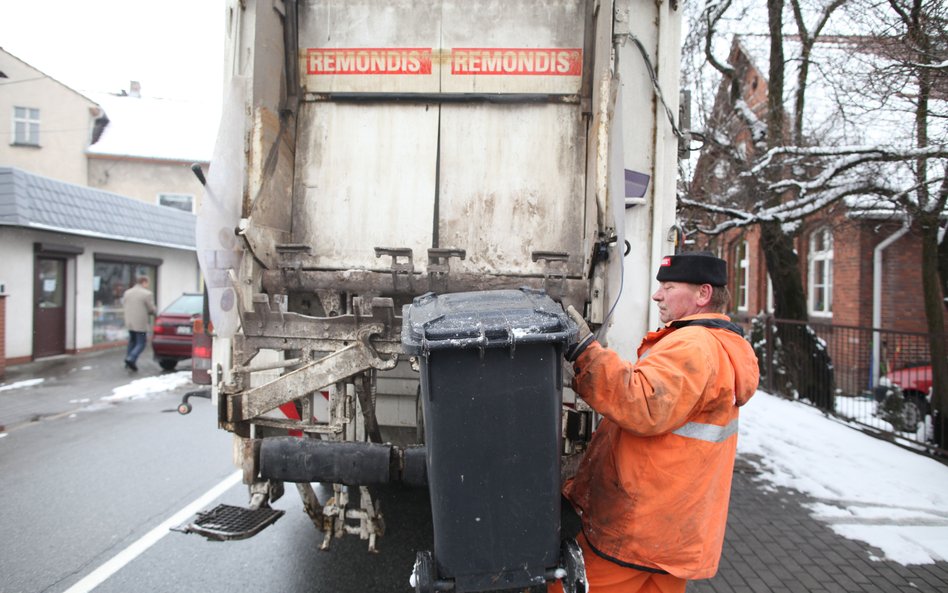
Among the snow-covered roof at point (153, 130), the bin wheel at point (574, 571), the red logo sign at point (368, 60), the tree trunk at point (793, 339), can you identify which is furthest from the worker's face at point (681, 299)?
the snow-covered roof at point (153, 130)

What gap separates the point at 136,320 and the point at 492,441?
38.8 ft

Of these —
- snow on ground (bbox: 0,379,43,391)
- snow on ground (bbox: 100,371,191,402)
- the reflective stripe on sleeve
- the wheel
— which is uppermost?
the reflective stripe on sleeve

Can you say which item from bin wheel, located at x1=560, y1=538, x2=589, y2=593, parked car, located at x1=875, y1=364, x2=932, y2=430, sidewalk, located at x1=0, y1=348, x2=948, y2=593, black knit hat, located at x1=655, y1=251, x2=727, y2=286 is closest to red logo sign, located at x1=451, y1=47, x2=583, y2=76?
black knit hat, located at x1=655, y1=251, x2=727, y2=286

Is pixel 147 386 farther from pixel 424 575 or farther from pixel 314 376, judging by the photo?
pixel 424 575

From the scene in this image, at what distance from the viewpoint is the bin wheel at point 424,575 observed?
1.98 meters

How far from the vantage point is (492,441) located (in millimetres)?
1935

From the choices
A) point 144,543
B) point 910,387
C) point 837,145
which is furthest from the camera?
point 910,387

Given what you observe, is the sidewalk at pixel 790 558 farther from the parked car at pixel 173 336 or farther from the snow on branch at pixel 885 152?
the parked car at pixel 173 336

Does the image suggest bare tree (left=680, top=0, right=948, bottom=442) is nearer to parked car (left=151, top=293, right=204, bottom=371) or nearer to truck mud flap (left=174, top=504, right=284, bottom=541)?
truck mud flap (left=174, top=504, right=284, bottom=541)

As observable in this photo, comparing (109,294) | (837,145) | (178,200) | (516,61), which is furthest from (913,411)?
(178,200)

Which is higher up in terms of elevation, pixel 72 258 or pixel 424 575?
pixel 72 258

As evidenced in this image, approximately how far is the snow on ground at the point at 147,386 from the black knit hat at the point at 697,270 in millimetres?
9193

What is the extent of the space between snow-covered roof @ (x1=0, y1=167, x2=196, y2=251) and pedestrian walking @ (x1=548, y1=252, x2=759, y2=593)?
507 inches

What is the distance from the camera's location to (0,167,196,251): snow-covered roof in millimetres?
11596
